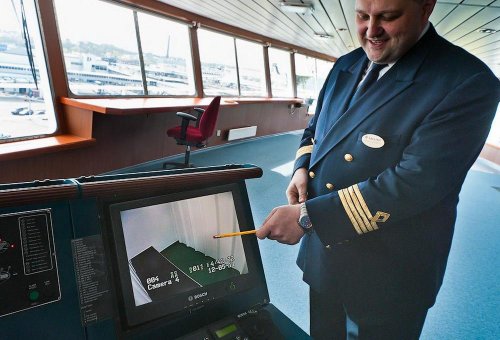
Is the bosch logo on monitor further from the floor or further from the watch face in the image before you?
the floor

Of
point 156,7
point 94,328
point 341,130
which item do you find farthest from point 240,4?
point 94,328

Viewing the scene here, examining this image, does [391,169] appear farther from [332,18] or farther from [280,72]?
[280,72]

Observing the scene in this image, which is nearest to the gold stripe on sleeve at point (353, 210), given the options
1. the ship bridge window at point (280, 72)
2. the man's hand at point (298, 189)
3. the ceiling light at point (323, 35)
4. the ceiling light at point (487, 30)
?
the man's hand at point (298, 189)

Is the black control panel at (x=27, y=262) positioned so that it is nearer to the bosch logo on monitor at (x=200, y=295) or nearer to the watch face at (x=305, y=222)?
the bosch logo on monitor at (x=200, y=295)

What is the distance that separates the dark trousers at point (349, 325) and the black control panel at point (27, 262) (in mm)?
793

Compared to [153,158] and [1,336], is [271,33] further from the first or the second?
[1,336]

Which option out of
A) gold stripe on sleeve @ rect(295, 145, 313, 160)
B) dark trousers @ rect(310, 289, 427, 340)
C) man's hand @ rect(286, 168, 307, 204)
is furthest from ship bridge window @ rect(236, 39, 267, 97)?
dark trousers @ rect(310, 289, 427, 340)

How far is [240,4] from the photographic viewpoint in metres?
4.43

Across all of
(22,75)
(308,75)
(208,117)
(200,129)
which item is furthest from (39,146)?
(308,75)

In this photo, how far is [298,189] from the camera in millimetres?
1063

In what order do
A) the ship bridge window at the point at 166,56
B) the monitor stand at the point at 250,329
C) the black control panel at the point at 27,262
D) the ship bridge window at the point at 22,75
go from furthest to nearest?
the ship bridge window at the point at 166,56, the ship bridge window at the point at 22,75, the monitor stand at the point at 250,329, the black control panel at the point at 27,262

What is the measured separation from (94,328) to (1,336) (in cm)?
14

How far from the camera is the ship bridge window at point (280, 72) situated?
8273 millimetres

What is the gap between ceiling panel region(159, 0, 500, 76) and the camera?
3438 mm
